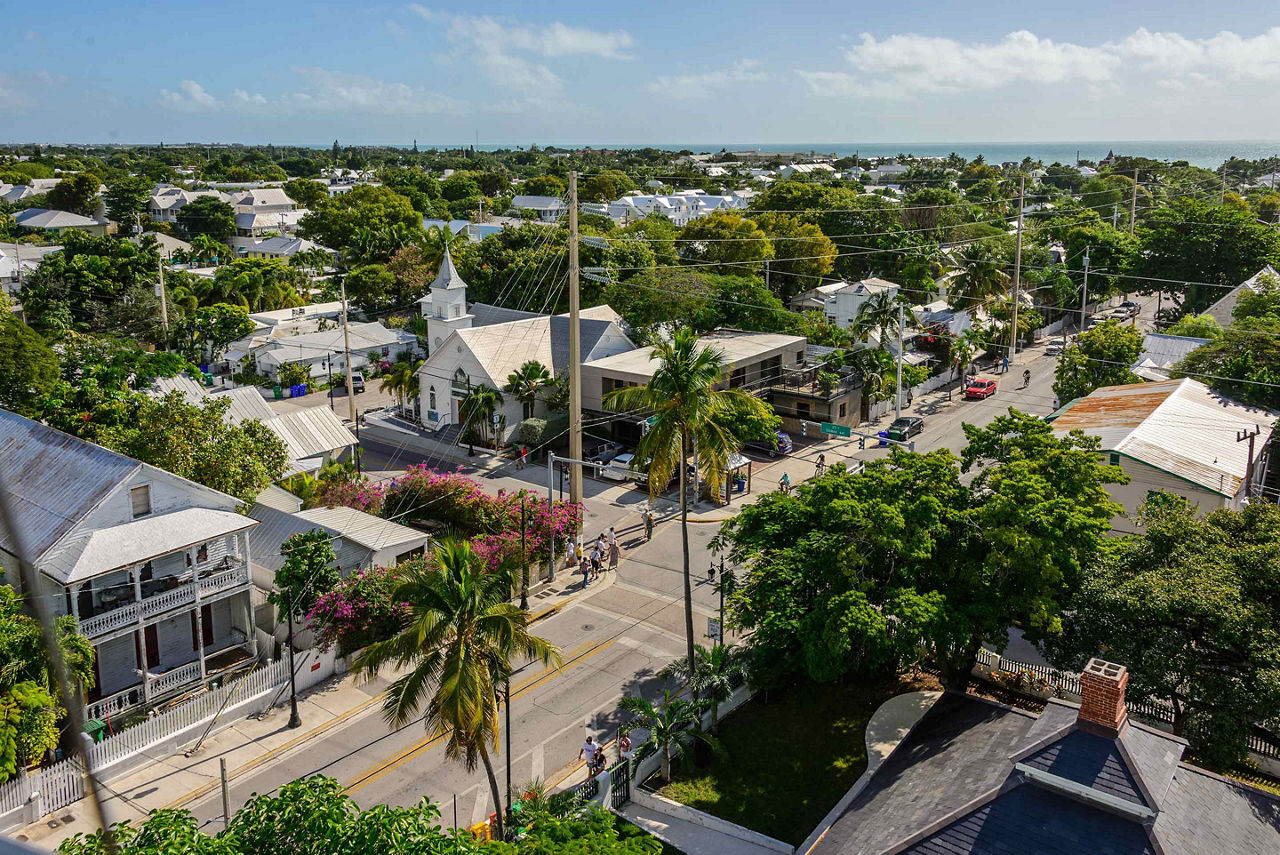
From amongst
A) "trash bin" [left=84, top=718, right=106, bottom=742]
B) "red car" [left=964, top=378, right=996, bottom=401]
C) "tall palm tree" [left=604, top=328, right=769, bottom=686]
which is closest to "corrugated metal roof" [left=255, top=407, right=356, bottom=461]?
"trash bin" [left=84, top=718, right=106, bottom=742]

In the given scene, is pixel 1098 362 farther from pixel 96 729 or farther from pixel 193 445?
pixel 96 729

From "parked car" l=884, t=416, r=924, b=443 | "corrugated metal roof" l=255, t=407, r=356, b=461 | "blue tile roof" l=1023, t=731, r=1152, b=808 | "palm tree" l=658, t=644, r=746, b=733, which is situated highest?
"blue tile roof" l=1023, t=731, r=1152, b=808

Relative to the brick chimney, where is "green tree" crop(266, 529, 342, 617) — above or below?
below

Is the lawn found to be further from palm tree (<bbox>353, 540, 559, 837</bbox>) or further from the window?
the window

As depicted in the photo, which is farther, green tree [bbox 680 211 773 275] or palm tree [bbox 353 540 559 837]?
green tree [bbox 680 211 773 275]

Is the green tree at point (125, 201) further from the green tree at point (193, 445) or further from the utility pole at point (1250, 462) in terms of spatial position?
the utility pole at point (1250, 462)

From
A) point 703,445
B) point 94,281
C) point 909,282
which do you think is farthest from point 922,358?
point 94,281

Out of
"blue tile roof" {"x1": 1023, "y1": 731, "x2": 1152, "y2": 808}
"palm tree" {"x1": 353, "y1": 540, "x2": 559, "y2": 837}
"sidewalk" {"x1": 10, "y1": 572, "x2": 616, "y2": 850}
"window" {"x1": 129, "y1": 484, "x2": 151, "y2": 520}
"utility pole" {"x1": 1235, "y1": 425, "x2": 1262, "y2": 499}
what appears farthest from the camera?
"utility pole" {"x1": 1235, "y1": 425, "x2": 1262, "y2": 499}
